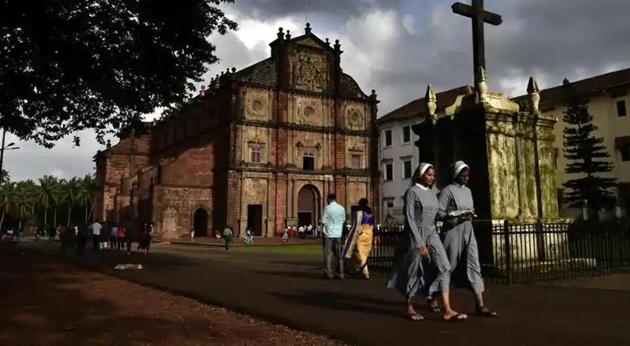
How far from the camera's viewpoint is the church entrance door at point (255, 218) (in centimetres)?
4171

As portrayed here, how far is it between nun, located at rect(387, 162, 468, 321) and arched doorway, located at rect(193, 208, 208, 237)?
3825 cm

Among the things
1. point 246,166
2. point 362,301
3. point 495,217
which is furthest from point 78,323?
point 246,166

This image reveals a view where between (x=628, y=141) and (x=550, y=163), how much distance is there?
3009 centimetres

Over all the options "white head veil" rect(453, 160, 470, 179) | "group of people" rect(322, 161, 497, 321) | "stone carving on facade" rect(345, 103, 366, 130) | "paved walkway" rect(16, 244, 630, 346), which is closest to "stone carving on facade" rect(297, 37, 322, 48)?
"stone carving on facade" rect(345, 103, 366, 130)

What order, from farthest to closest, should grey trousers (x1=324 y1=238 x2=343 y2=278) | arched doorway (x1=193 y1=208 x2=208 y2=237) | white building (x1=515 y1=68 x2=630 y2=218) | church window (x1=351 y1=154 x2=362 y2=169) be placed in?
church window (x1=351 y1=154 x2=362 y2=169), arched doorway (x1=193 y1=208 x2=208 y2=237), white building (x1=515 y1=68 x2=630 y2=218), grey trousers (x1=324 y1=238 x2=343 y2=278)

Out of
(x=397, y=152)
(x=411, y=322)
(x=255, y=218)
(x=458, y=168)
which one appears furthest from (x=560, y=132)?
(x=411, y=322)

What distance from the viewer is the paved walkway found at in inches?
178

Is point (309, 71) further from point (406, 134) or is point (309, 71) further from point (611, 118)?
point (611, 118)

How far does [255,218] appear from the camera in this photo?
139 feet

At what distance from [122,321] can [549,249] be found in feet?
23.3

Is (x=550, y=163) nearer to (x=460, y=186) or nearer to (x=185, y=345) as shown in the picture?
(x=460, y=186)

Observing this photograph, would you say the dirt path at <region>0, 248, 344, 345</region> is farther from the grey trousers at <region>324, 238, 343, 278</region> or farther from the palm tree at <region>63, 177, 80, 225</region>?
the palm tree at <region>63, 177, 80, 225</region>

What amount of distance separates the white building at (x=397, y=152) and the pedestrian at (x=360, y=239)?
122 feet

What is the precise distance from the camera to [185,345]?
15.1 feet
